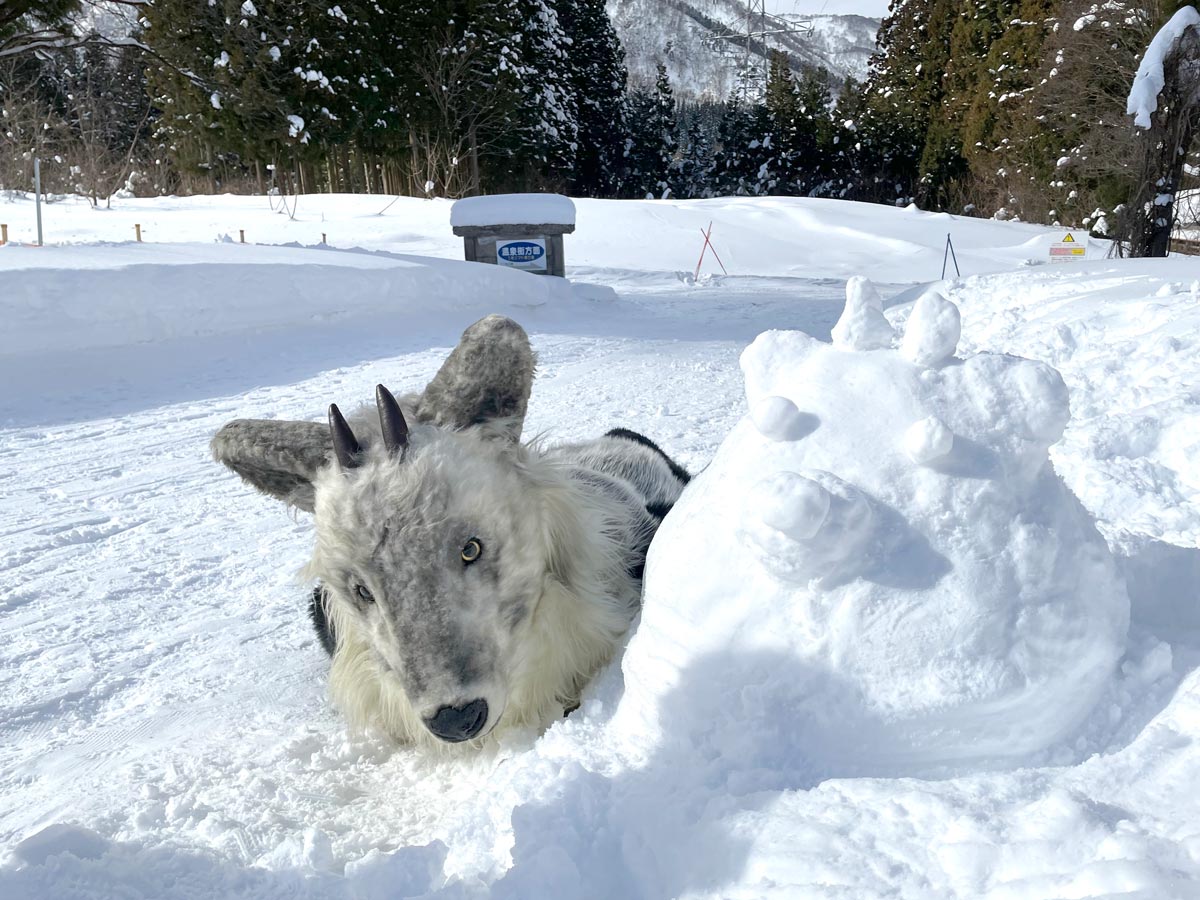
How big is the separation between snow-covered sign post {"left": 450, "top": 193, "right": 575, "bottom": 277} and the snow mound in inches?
449

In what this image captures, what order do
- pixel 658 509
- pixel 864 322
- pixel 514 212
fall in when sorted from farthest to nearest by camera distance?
1. pixel 514 212
2. pixel 658 509
3. pixel 864 322

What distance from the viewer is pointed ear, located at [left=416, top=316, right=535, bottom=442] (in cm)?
230

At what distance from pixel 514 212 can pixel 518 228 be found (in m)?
0.23

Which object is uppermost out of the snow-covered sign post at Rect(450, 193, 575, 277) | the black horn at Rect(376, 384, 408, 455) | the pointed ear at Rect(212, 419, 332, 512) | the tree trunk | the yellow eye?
the tree trunk

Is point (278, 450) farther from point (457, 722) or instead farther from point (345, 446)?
point (457, 722)

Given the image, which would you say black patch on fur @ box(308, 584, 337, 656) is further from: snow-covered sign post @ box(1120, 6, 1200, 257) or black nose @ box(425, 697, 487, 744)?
snow-covered sign post @ box(1120, 6, 1200, 257)

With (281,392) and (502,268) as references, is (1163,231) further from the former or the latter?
(281,392)

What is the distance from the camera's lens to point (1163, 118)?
12.5 m

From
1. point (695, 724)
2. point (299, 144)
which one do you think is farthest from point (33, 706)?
point (299, 144)

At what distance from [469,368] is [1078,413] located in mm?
3608

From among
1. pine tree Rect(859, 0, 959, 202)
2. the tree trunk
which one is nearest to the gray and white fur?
the tree trunk

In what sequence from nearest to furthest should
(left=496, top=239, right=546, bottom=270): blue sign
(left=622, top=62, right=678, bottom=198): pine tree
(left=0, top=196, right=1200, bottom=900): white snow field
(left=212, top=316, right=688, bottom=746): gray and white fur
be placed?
(left=0, top=196, right=1200, bottom=900): white snow field → (left=212, top=316, right=688, bottom=746): gray and white fur → (left=496, top=239, right=546, bottom=270): blue sign → (left=622, top=62, right=678, bottom=198): pine tree

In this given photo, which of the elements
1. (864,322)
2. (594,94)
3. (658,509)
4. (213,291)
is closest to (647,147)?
(594,94)

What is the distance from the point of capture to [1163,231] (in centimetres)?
1334
